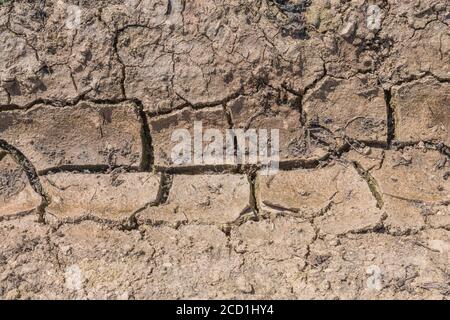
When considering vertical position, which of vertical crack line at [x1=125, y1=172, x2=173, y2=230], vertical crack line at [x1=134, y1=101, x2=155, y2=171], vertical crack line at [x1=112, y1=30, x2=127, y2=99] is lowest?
vertical crack line at [x1=125, y1=172, x2=173, y2=230]

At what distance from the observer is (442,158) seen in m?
2.66

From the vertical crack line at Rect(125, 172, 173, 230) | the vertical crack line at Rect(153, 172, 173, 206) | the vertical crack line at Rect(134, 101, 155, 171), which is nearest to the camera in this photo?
the vertical crack line at Rect(125, 172, 173, 230)

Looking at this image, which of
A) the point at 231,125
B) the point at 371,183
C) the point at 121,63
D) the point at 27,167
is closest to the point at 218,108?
the point at 231,125

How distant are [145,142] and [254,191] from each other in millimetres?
583

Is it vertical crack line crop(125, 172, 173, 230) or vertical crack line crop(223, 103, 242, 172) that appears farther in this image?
vertical crack line crop(223, 103, 242, 172)

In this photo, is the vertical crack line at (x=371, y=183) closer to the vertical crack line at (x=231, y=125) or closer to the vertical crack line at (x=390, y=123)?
the vertical crack line at (x=390, y=123)

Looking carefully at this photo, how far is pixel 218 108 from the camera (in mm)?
2719

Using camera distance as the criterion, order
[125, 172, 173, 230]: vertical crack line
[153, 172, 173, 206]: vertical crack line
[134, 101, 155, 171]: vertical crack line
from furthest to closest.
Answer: [134, 101, 155, 171]: vertical crack line < [153, 172, 173, 206]: vertical crack line < [125, 172, 173, 230]: vertical crack line

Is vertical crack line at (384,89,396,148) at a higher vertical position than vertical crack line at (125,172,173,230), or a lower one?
higher

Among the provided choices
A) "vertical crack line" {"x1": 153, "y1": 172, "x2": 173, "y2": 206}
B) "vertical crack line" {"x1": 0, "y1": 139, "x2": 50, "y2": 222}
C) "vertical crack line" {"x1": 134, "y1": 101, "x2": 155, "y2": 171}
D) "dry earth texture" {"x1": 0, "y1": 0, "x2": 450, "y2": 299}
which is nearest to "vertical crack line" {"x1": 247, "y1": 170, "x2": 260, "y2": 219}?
"dry earth texture" {"x1": 0, "y1": 0, "x2": 450, "y2": 299}

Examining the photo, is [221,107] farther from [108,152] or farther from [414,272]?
[414,272]

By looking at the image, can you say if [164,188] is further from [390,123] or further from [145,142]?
[390,123]

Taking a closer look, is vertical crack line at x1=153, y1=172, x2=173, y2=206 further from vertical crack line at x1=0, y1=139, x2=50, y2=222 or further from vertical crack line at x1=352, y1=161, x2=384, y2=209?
vertical crack line at x1=352, y1=161, x2=384, y2=209

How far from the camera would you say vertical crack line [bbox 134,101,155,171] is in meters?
2.73
